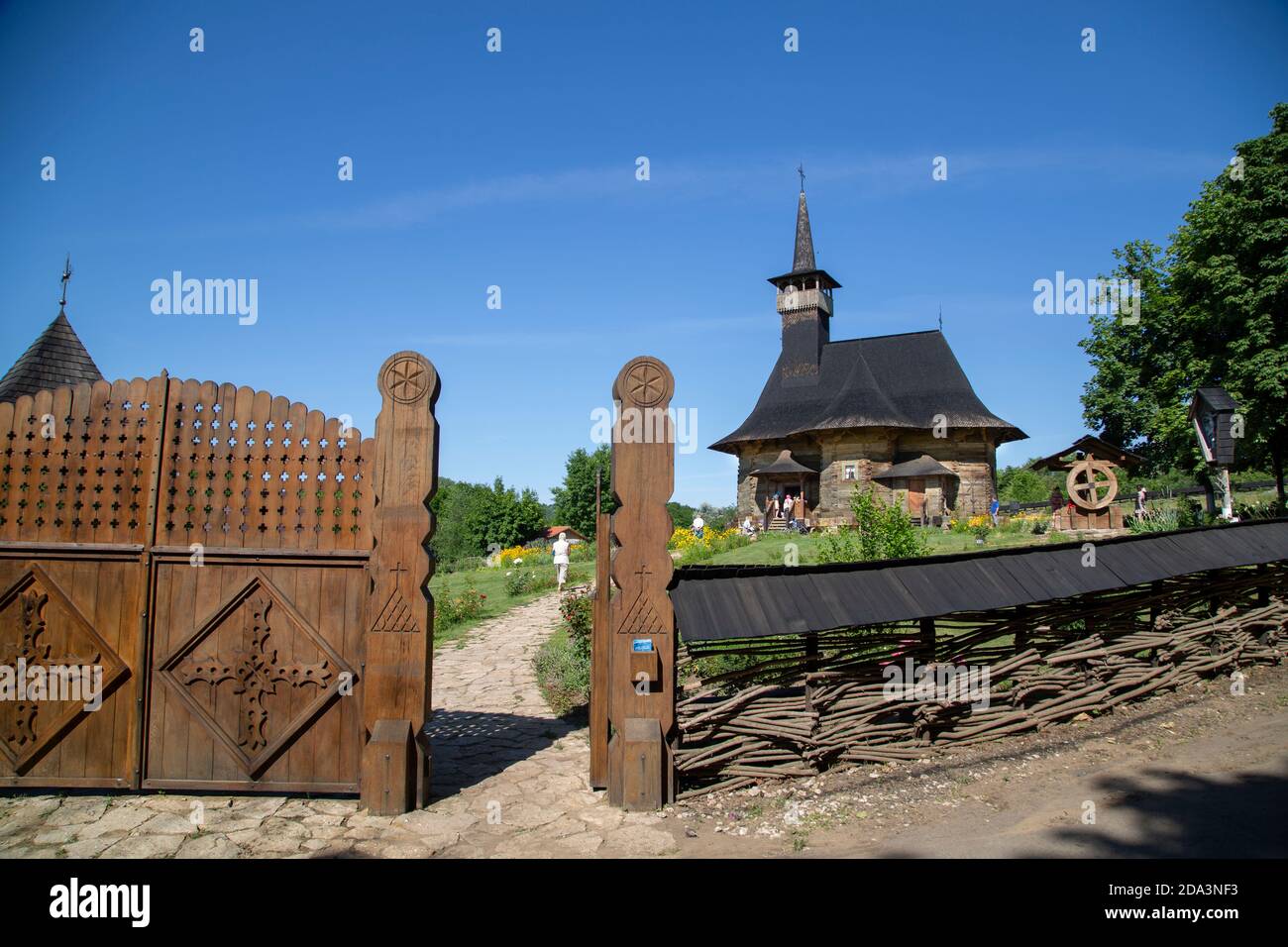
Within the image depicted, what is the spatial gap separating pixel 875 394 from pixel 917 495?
5825 millimetres

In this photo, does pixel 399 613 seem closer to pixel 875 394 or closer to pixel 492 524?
pixel 875 394

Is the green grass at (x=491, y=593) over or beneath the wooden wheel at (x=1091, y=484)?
beneath

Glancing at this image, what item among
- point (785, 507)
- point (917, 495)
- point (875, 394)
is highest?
point (875, 394)

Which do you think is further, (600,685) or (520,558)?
(520,558)

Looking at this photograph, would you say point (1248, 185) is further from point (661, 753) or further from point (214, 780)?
point (214, 780)

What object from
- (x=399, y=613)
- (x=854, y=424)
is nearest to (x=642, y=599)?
(x=399, y=613)

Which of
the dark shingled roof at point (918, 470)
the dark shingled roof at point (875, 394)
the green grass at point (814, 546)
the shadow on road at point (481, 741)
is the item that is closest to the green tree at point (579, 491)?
the dark shingled roof at point (875, 394)

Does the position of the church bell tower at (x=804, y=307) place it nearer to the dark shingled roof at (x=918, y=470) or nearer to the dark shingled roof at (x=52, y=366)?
the dark shingled roof at (x=918, y=470)

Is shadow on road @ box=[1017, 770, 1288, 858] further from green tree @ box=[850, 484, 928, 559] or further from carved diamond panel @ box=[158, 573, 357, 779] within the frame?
green tree @ box=[850, 484, 928, 559]

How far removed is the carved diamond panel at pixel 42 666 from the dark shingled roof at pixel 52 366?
11.9 m

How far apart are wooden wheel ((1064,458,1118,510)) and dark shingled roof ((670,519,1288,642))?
35.2 feet

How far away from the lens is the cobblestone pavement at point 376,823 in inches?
185

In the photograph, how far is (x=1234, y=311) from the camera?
77.0ft
